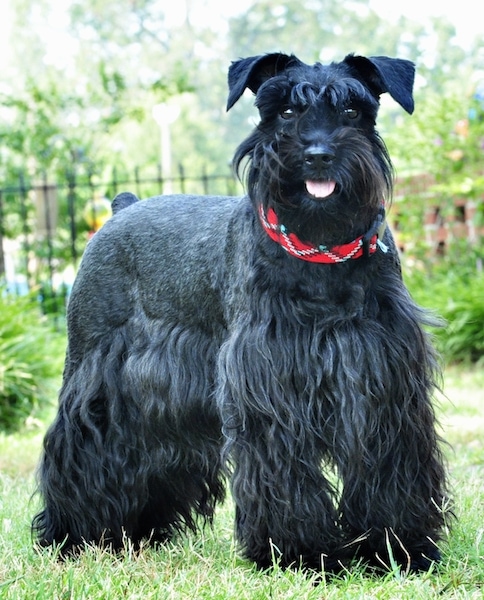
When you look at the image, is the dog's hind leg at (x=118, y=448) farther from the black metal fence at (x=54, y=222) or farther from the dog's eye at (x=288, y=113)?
the black metal fence at (x=54, y=222)

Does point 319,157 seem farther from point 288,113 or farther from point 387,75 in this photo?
point 387,75

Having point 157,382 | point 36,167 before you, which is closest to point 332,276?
point 157,382

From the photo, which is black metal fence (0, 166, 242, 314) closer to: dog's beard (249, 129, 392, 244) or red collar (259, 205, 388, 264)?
red collar (259, 205, 388, 264)

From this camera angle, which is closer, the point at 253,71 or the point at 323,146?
the point at 323,146

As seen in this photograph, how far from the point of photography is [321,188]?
303 centimetres

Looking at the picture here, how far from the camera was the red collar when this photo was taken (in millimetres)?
3217

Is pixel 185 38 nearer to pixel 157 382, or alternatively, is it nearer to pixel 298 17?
pixel 298 17

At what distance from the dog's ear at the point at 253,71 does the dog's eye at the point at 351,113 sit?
32 cm

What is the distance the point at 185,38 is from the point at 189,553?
151ft

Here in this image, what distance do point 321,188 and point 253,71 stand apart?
2.00ft

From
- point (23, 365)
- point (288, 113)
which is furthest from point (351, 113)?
point (23, 365)

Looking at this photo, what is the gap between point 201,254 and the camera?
149 inches

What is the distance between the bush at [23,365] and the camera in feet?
25.6

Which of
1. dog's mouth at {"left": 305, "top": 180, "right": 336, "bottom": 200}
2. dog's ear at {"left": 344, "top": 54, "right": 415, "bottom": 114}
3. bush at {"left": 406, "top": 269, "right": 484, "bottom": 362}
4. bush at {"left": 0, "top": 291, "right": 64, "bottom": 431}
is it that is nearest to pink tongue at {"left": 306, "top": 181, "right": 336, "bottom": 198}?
dog's mouth at {"left": 305, "top": 180, "right": 336, "bottom": 200}
